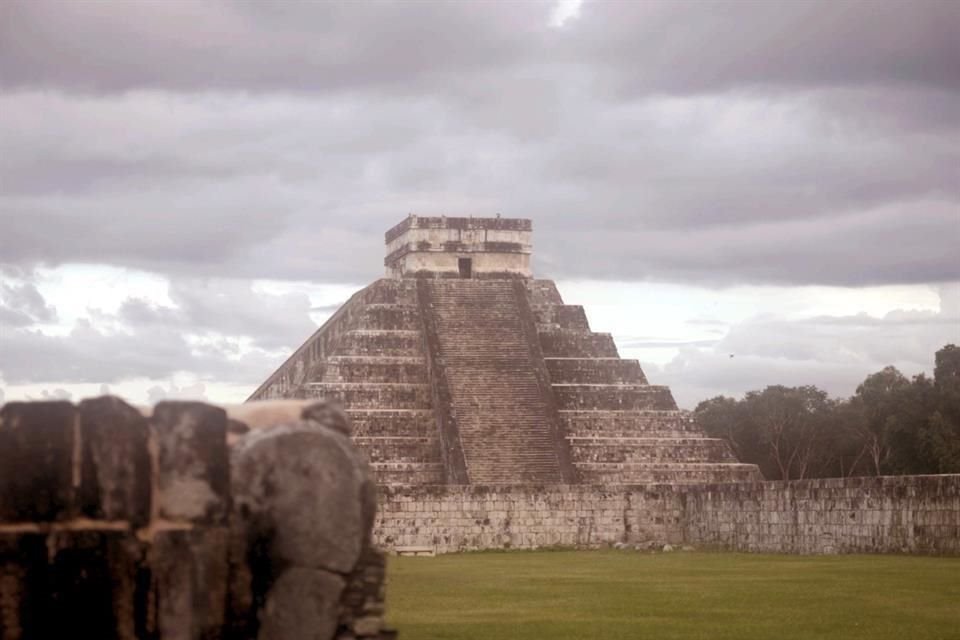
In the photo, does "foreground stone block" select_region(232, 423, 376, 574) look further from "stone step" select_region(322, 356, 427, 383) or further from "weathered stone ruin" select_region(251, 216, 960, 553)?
"stone step" select_region(322, 356, 427, 383)

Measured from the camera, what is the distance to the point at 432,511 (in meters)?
35.1

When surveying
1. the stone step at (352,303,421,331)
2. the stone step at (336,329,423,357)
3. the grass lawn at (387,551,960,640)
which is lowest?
the grass lawn at (387,551,960,640)

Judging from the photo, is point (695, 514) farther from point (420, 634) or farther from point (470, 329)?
point (420, 634)

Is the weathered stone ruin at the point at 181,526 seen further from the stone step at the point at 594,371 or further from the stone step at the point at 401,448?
the stone step at the point at 594,371

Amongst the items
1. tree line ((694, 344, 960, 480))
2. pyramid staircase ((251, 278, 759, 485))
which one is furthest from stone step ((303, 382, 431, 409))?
tree line ((694, 344, 960, 480))

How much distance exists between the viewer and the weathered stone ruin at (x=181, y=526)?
770cm

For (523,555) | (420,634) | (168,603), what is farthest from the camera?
(523,555)

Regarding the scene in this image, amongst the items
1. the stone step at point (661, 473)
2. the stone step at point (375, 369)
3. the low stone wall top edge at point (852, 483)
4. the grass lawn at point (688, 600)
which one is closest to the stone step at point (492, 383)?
the stone step at point (375, 369)

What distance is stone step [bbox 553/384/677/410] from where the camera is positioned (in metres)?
46.4

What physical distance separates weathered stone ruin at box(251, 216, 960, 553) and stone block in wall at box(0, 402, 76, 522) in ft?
67.5

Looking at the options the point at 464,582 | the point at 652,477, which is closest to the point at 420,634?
the point at 464,582

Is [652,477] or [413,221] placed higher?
[413,221]

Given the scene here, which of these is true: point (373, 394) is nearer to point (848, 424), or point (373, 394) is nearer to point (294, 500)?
point (848, 424)

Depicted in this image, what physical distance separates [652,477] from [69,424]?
36.5m
